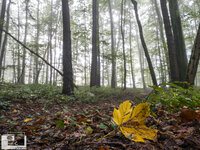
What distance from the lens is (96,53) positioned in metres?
9.33

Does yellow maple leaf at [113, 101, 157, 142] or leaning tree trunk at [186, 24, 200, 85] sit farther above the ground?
leaning tree trunk at [186, 24, 200, 85]

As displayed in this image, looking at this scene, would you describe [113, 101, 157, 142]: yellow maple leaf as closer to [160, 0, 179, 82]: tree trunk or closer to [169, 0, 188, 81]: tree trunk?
[160, 0, 179, 82]: tree trunk

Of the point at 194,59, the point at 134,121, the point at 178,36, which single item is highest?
the point at 178,36

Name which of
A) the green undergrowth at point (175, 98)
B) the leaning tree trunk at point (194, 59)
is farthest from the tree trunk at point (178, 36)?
the green undergrowth at point (175, 98)

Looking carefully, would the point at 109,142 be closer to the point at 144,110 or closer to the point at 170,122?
the point at 144,110

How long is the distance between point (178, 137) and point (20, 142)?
127 cm

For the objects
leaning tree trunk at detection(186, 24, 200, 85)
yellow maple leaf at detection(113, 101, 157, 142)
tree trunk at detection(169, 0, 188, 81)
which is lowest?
yellow maple leaf at detection(113, 101, 157, 142)

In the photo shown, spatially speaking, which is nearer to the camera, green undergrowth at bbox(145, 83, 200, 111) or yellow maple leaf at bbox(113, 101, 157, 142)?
yellow maple leaf at bbox(113, 101, 157, 142)

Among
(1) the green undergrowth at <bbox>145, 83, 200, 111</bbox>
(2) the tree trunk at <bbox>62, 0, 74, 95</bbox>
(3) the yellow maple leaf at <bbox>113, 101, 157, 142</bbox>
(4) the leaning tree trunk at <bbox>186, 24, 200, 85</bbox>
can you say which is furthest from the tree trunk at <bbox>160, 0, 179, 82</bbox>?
(3) the yellow maple leaf at <bbox>113, 101, 157, 142</bbox>

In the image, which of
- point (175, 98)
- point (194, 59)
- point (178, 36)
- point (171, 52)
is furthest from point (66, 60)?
point (178, 36)

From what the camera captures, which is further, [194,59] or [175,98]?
[194,59]

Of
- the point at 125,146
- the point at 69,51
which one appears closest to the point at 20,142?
the point at 125,146

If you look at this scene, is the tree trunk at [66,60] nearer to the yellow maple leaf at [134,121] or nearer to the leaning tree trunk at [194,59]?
the leaning tree trunk at [194,59]

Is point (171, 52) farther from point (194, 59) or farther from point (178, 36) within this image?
point (194, 59)
